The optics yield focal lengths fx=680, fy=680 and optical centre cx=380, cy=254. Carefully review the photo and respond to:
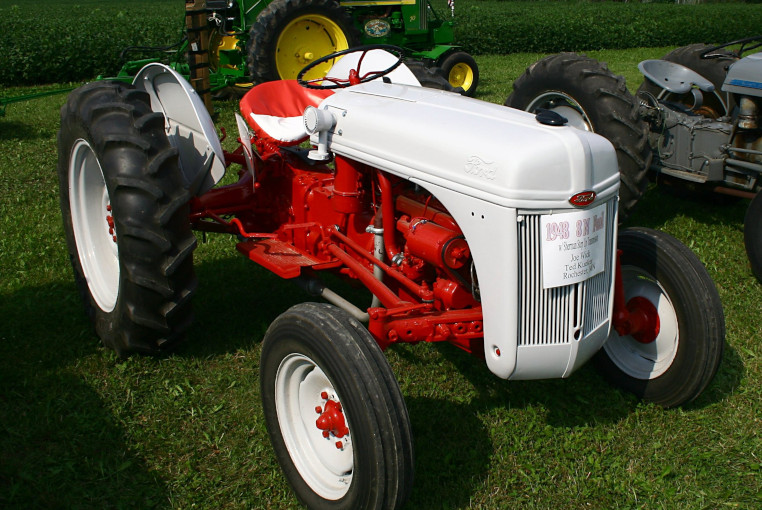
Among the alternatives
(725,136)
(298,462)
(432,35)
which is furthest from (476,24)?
(298,462)

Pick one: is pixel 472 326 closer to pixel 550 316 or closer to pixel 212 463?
pixel 550 316

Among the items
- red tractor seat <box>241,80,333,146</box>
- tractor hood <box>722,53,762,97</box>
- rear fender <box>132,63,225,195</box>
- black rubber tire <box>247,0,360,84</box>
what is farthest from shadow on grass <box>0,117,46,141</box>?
tractor hood <box>722,53,762,97</box>

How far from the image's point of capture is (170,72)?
3.51m

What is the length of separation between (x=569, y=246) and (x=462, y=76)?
980 cm

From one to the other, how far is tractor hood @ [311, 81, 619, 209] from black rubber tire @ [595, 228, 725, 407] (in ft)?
2.24

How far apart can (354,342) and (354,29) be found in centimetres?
797

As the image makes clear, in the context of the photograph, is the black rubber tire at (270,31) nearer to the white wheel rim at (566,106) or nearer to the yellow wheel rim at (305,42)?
the yellow wheel rim at (305,42)

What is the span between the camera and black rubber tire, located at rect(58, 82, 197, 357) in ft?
10.0

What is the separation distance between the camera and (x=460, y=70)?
38.0 feet

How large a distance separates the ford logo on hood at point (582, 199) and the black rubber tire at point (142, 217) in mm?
1733

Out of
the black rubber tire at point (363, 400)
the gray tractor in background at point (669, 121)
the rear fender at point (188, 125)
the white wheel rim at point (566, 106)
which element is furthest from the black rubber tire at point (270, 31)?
the black rubber tire at point (363, 400)

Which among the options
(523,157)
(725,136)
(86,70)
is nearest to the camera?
(523,157)

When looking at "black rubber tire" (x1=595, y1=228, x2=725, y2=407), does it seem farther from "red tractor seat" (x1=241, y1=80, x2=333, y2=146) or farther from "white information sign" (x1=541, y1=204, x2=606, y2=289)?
"red tractor seat" (x1=241, y1=80, x2=333, y2=146)

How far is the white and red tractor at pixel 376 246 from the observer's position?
92.4 inches
